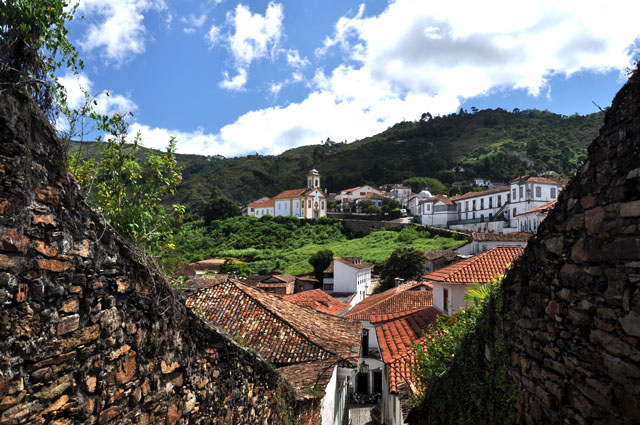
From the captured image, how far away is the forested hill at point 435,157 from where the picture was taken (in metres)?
95.1

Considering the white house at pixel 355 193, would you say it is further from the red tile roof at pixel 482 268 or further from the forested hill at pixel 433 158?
the red tile roof at pixel 482 268

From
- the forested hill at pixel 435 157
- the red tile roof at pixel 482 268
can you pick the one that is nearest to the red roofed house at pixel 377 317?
the red tile roof at pixel 482 268

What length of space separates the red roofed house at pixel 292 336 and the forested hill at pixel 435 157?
8335 cm

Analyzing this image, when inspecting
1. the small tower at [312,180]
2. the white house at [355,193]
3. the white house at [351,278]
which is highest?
the small tower at [312,180]

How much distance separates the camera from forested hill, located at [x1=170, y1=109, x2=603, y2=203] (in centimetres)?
9506

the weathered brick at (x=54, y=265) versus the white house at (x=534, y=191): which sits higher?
the white house at (x=534, y=191)

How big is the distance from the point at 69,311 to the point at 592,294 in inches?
148

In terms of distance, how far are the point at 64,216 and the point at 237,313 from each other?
8612mm

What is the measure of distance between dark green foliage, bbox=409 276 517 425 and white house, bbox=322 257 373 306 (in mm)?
30332

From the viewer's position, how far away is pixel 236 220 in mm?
74062

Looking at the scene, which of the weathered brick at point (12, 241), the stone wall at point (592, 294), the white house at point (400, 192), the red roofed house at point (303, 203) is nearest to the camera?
the weathered brick at point (12, 241)

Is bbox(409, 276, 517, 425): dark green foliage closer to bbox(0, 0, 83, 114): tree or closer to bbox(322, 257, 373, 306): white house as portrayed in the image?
bbox(0, 0, 83, 114): tree

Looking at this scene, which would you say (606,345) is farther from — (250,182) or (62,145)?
(250,182)

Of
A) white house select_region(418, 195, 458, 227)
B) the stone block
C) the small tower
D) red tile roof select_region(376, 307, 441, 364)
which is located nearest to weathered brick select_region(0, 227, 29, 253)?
the stone block
